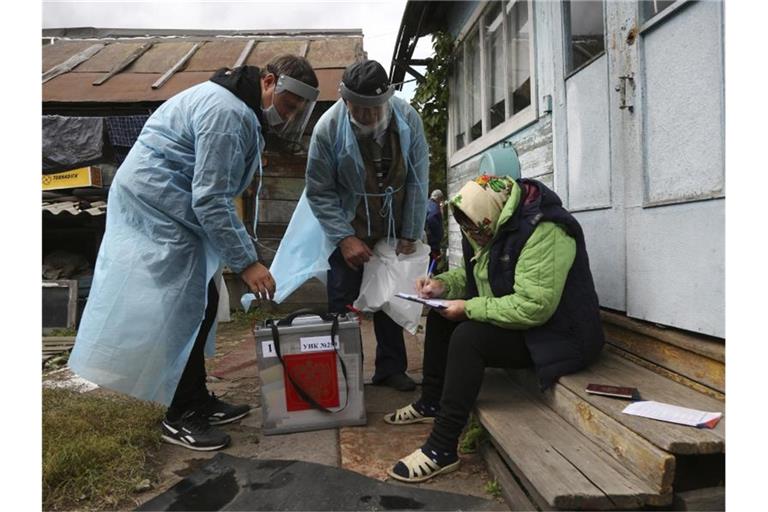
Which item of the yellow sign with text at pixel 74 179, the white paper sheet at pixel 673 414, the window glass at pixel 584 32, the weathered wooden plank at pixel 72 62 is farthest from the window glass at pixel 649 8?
the weathered wooden plank at pixel 72 62

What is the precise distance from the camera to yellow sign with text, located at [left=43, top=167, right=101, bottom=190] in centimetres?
730

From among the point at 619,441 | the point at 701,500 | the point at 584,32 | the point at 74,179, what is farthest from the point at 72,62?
the point at 701,500

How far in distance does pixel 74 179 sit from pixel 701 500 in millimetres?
7873

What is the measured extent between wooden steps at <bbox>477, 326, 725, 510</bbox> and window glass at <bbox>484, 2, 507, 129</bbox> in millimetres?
2703

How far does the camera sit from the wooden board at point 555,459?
1.50m

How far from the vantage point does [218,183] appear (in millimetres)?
2361

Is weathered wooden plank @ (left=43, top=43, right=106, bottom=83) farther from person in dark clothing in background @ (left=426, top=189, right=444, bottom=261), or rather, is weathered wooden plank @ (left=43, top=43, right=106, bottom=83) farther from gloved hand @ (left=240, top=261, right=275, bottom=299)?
gloved hand @ (left=240, top=261, right=275, bottom=299)

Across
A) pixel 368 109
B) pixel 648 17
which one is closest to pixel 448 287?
pixel 368 109

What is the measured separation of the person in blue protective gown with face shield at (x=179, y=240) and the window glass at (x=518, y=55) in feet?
6.23

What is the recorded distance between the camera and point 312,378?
2.57m

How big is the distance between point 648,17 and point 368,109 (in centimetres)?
135

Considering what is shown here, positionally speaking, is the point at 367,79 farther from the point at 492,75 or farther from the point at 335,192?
the point at 492,75

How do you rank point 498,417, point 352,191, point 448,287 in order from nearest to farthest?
1. point 498,417
2. point 448,287
3. point 352,191

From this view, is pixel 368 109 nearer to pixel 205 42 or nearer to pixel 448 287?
pixel 448 287
